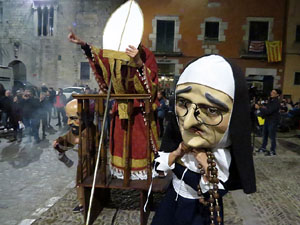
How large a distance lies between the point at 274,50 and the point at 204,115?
1561 cm

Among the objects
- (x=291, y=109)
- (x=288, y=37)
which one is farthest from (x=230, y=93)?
(x=288, y=37)

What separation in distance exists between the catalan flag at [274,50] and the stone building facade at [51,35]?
37.9ft

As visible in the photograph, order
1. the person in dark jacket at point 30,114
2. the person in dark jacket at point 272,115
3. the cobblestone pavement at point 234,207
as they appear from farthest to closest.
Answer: the person in dark jacket at point 30,114 → the person in dark jacket at point 272,115 → the cobblestone pavement at point 234,207

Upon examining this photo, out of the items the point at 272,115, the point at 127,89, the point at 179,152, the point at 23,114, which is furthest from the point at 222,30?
the point at 179,152

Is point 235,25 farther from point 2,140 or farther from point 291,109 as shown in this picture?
point 2,140

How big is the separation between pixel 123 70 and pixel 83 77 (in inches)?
723

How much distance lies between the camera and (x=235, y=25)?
48.9 feet

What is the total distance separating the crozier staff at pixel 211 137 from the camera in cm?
138

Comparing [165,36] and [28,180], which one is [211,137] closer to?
[28,180]

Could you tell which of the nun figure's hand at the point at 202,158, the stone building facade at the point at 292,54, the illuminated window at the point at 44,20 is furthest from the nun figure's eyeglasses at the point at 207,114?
the illuminated window at the point at 44,20

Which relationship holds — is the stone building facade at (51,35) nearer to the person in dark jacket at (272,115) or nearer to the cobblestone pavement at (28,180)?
the cobblestone pavement at (28,180)

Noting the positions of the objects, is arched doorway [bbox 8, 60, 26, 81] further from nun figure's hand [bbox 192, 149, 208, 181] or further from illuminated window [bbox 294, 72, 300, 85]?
nun figure's hand [bbox 192, 149, 208, 181]

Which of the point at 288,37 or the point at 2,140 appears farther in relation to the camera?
the point at 288,37

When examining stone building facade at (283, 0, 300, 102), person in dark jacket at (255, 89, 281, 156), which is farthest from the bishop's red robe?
stone building facade at (283, 0, 300, 102)
